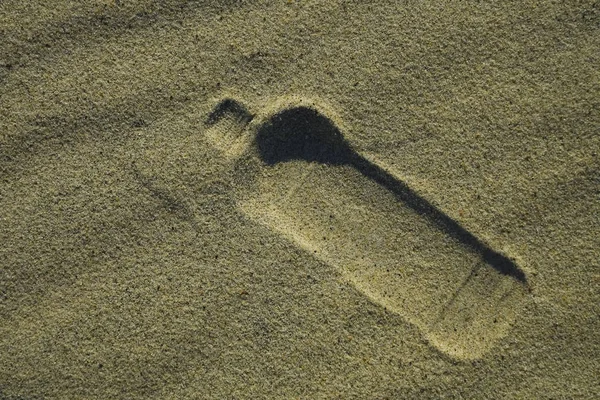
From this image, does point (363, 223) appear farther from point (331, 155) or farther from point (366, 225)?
point (331, 155)

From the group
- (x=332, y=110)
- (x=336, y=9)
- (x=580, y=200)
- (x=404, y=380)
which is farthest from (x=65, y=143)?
(x=580, y=200)

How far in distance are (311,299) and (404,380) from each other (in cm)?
44

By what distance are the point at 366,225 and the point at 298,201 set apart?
10.8 inches

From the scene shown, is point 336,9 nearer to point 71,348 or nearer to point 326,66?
point 326,66

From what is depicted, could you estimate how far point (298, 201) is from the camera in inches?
71.1

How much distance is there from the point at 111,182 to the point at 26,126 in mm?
379

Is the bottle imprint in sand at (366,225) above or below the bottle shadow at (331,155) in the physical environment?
below

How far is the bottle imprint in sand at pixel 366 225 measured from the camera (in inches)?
69.2

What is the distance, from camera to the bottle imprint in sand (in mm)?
1757

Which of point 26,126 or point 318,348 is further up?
point 26,126

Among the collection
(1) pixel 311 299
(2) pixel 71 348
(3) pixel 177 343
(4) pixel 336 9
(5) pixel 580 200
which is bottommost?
(2) pixel 71 348

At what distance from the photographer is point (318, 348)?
5.72ft

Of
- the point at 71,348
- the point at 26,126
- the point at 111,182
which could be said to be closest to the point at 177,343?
the point at 71,348

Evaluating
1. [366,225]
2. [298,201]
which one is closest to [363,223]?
[366,225]
